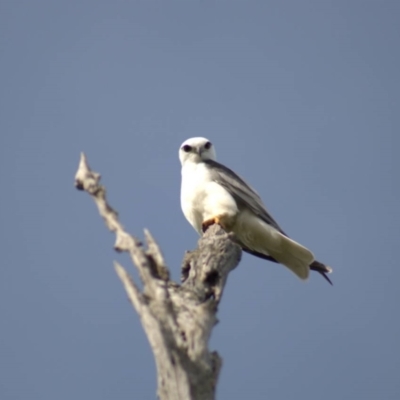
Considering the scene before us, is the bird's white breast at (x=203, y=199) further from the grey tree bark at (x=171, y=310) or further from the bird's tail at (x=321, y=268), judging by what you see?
the grey tree bark at (x=171, y=310)

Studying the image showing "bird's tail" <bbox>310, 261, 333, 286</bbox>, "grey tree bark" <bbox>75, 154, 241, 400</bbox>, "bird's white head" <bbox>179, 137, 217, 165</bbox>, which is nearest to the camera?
"grey tree bark" <bbox>75, 154, 241, 400</bbox>

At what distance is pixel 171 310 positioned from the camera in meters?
5.57

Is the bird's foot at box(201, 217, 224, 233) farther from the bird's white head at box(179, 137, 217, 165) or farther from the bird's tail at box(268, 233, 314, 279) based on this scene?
the bird's white head at box(179, 137, 217, 165)

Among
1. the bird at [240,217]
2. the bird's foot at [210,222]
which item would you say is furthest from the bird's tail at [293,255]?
the bird's foot at [210,222]

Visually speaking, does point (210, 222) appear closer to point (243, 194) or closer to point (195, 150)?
point (243, 194)

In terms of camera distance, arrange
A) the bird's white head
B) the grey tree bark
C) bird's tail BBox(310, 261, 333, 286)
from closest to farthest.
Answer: the grey tree bark < bird's tail BBox(310, 261, 333, 286) < the bird's white head

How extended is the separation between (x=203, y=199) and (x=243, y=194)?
54cm

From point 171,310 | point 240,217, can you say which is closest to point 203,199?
point 240,217

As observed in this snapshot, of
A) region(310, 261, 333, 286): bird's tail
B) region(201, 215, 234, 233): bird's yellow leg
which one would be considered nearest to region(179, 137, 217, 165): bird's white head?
region(201, 215, 234, 233): bird's yellow leg

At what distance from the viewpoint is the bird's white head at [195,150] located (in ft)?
37.1

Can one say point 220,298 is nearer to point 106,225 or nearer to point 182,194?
point 106,225

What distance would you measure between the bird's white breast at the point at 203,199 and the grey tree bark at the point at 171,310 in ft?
10.1

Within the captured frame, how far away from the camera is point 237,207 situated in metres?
10.1

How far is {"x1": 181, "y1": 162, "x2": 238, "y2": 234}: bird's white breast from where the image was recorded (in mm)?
9867
